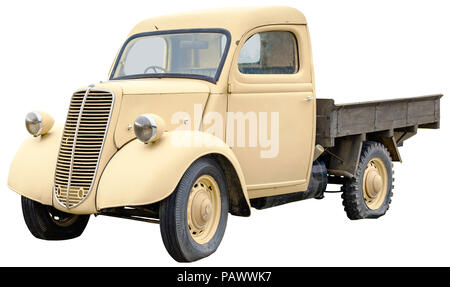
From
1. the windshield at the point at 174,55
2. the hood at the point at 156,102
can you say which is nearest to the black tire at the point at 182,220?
the hood at the point at 156,102

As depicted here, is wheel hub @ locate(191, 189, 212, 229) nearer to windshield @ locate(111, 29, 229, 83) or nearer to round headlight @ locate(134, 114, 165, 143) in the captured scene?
round headlight @ locate(134, 114, 165, 143)

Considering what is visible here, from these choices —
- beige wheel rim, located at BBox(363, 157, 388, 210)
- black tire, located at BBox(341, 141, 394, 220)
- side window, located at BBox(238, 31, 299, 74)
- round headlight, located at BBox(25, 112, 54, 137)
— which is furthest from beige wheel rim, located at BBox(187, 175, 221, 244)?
beige wheel rim, located at BBox(363, 157, 388, 210)

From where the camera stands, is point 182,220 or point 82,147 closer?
point 182,220

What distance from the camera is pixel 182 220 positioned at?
772 centimetres

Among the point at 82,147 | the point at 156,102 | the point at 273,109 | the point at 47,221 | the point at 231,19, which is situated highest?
the point at 231,19

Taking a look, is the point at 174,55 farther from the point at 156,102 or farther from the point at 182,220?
the point at 182,220

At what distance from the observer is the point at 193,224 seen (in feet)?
26.2

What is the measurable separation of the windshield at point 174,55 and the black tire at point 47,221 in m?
1.73

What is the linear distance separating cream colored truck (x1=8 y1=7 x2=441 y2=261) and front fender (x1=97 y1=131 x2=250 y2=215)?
1cm

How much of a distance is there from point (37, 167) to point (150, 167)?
1.50 m

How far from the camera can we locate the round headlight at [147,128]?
7.80 metres

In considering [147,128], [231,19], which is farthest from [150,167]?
[231,19]

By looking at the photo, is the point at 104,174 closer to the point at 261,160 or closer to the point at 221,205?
the point at 221,205

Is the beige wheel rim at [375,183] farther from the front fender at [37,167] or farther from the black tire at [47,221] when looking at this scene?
the front fender at [37,167]
